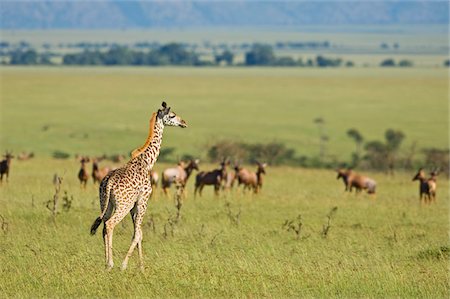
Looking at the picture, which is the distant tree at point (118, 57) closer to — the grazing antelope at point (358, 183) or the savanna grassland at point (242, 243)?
the savanna grassland at point (242, 243)

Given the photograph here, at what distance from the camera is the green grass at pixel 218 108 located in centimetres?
5553

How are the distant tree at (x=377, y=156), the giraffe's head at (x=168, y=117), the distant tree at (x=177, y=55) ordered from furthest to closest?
1. the distant tree at (x=177, y=55)
2. the distant tree at (x=377, y=156)
3. the giraffe's head at (x=168, y=117)

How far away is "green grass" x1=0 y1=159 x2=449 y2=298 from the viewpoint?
10.7m

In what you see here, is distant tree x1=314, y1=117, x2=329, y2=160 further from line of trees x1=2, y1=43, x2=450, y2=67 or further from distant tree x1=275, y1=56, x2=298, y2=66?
distant tree x1=275, y1=56, x2=298, y2=66

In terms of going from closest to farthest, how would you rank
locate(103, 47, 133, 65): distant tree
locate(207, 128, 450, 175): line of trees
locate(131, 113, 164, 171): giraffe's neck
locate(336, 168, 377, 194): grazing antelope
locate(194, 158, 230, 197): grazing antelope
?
locate(131, 113, 164, 171): giraffe's neck
locate(194, 158, 230, 197): grazing antelope
locate(336, 168, 377, 194): grazing antelope
locate(207, 128, 450, 175): line of trees
locate(103, 47, 133, 65): distant tree

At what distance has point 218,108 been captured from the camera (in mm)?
81750

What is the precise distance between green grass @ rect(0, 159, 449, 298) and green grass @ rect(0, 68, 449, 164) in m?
26.2

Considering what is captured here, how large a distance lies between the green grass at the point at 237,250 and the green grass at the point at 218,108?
26172 mm

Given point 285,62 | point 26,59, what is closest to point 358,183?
point 26,59

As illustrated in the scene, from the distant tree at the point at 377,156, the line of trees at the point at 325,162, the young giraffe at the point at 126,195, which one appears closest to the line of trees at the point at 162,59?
the distant tree at the point at 377,156

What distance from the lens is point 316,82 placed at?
113m

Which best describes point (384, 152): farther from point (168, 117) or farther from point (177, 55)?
point (177, 55)

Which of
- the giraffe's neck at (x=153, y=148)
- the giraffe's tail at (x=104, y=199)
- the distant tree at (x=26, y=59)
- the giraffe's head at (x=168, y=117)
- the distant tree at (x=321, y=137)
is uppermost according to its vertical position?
the distant tree at (x=26, y=59)

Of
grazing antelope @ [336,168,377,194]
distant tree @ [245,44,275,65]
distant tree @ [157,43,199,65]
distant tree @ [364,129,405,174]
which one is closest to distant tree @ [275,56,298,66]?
distant tree @ [245,44,275,65]
